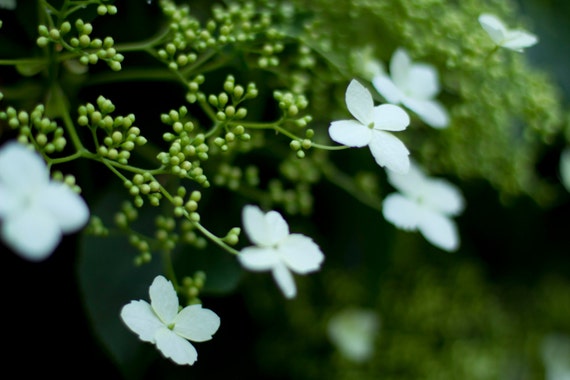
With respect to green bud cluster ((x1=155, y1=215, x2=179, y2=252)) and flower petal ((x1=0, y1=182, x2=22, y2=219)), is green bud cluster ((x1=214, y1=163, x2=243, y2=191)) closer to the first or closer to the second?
green bud cluster ((x1=155, y1=215, x2=179, y2=252))

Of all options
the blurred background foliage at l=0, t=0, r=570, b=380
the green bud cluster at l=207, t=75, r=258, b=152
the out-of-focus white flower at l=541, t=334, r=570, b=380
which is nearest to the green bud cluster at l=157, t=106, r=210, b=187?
the green bud cluster at l=207, t=75, r=258, b=152

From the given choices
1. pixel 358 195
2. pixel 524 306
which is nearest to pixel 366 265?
pixel 358 195

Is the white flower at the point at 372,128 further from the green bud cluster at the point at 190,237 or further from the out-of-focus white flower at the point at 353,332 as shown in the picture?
the out-of-focus white flower at the point at 353,332

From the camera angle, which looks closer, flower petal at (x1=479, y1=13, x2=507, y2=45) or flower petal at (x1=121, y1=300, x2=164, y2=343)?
flower petal at (x1=121, y1=300, x2=164, y2=343)

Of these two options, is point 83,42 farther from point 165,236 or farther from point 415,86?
point 415,86

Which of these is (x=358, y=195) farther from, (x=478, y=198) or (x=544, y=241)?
(x=544, y=241)
